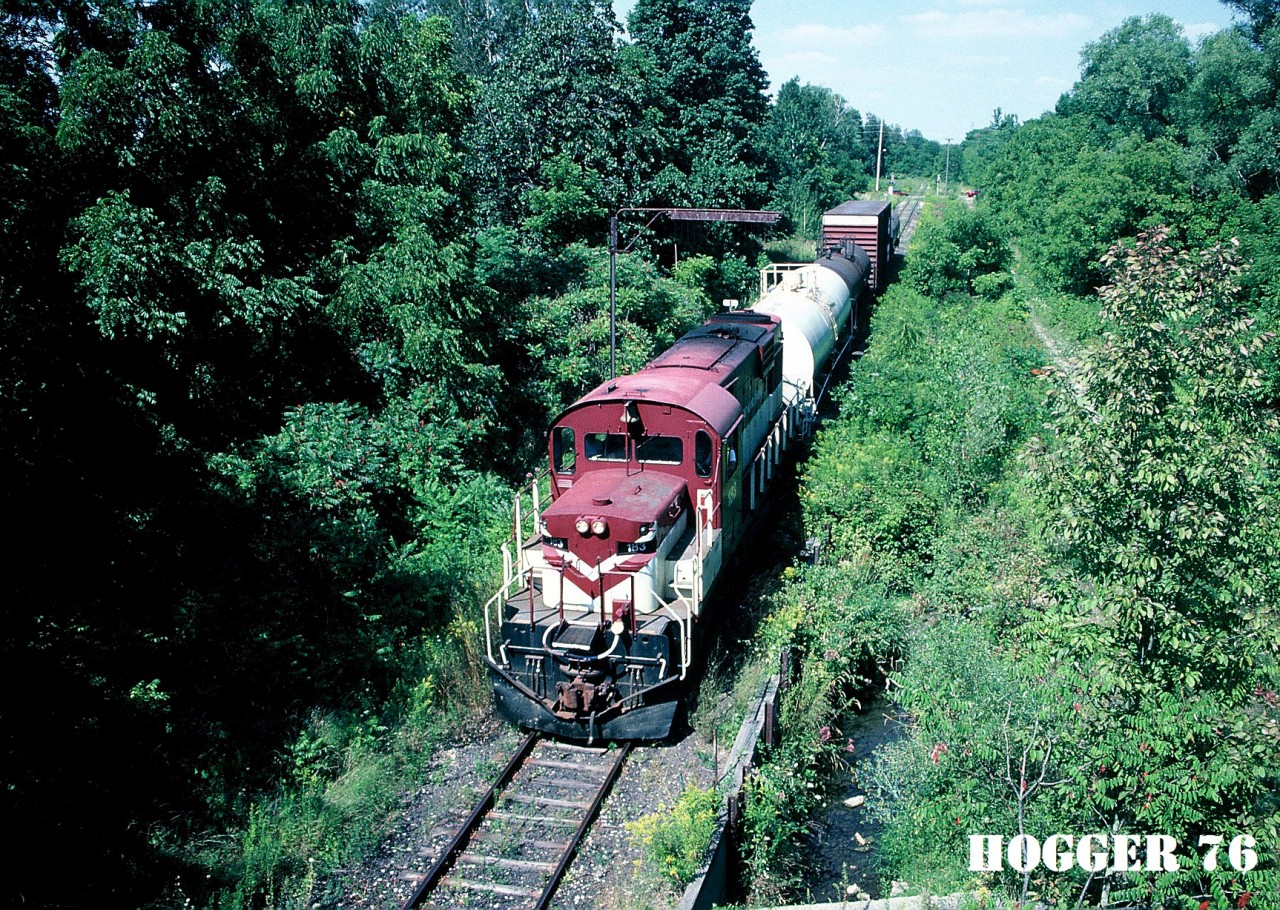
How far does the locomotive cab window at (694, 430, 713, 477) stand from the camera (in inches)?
519

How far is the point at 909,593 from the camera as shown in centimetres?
1728

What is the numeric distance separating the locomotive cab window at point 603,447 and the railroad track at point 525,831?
4.09m

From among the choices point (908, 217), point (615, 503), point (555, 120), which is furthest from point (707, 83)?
point (908, 217)

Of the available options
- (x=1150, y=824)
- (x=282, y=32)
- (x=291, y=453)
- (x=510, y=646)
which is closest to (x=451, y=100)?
(x=282, y=32)

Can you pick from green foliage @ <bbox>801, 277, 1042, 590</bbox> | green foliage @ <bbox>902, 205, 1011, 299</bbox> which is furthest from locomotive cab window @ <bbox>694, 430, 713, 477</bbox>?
green foliage @ <bbox>902, 205, 1011, 299</bbox>

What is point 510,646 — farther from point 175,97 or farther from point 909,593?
point 175,97

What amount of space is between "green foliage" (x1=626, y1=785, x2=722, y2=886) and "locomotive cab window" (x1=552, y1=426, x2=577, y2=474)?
5406 mm

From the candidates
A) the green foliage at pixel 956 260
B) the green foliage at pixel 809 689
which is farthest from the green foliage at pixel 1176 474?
the green foliage at pixel 956 260

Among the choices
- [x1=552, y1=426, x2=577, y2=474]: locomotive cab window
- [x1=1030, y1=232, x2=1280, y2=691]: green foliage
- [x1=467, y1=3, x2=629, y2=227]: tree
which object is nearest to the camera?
[x1=1030, y1=232, x2=1280, y2=691]: green foliage

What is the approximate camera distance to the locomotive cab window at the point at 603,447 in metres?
13.6

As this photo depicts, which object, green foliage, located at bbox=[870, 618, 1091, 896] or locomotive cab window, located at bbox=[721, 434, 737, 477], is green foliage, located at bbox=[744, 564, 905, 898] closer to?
green foliage, located at bbox=[870, 618, 1091, 896]

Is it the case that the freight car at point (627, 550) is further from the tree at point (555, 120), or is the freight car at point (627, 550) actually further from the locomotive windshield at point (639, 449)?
the tree at point (555, 120)

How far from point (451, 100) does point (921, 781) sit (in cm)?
1638

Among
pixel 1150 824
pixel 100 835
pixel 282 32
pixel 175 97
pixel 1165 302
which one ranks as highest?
pixel 282 32
